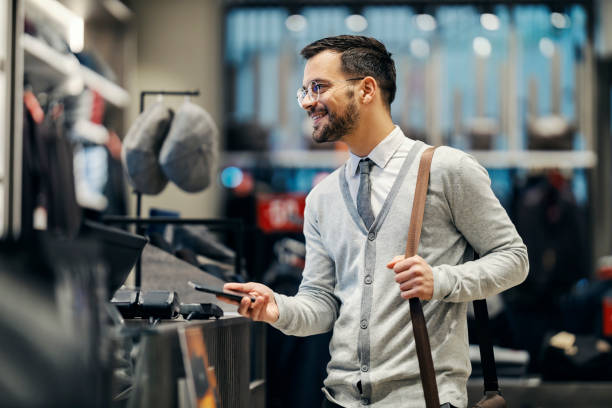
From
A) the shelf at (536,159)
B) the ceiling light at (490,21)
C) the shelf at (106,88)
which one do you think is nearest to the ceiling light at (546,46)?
the ceiling light at (490,21)

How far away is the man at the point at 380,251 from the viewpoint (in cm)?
169

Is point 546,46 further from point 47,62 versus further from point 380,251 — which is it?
point 380,251

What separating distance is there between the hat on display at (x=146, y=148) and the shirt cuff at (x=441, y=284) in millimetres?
1299

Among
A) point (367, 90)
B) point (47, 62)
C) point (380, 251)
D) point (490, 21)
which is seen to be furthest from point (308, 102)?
point (490, 21)

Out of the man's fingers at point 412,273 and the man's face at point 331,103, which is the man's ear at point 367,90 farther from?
the man's fingers at point 412,273

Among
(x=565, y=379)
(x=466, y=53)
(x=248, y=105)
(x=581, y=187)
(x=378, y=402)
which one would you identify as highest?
(x=466, y=53)

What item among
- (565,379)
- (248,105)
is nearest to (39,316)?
(565,379)

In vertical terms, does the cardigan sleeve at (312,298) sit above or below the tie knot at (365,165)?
below

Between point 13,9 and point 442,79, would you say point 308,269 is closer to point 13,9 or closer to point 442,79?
point 13,9

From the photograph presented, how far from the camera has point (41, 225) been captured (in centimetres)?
431

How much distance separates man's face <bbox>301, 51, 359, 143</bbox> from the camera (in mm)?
1863

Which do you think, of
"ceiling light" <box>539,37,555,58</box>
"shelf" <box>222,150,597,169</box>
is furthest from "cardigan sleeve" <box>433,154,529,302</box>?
"ceiling light" <box>539,37,555,58</box>

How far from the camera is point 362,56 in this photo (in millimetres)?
1916

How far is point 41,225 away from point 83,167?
3.67 feet
